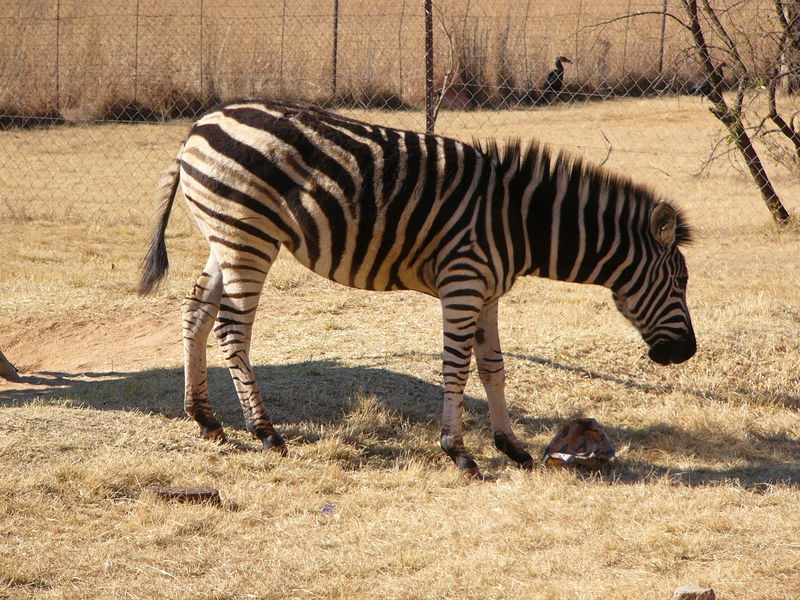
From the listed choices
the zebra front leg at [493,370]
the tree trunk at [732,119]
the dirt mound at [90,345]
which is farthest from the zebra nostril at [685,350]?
the tree trunk at [732,119]

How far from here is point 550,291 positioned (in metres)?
9.73

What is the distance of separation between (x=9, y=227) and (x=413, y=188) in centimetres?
792

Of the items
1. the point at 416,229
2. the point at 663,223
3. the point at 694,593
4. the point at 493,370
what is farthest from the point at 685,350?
the point at 694,593

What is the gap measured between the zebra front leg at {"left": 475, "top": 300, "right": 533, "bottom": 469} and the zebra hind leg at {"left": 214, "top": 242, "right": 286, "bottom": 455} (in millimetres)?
1394

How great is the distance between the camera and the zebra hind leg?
568 centimetres

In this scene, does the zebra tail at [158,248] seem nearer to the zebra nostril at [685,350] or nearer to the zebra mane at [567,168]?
the zebra mane at [567,168]

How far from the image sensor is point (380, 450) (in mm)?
5969

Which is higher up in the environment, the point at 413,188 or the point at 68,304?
the point at 413,188

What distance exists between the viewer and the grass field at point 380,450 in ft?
13.7

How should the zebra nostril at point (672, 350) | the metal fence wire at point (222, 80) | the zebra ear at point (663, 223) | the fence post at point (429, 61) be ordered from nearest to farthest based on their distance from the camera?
the zebra ear at point (663, 223), the zebra nostril at point (672, 350), the fence post at point (429, 61), the metal fence wire at point (222, 80)

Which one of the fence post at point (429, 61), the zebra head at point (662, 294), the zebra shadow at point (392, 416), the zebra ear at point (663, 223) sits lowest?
the zebra shadow at point (392, 416)

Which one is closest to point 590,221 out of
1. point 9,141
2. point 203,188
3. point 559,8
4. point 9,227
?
point 203,188

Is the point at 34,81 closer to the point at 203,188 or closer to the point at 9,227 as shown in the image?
the point at 9,227

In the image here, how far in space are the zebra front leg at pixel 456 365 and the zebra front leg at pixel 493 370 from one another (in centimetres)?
32
